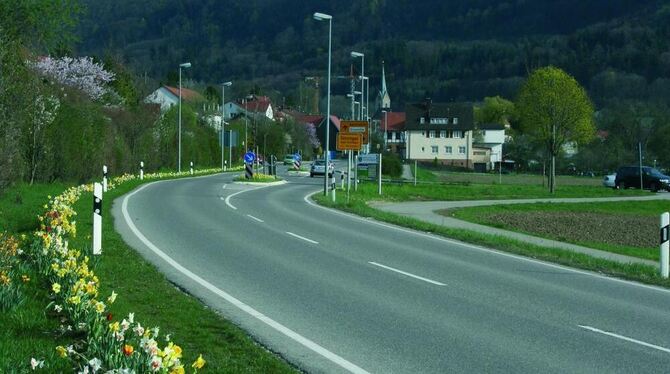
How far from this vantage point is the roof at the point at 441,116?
132m

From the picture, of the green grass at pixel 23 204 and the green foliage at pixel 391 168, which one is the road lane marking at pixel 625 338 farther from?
the green foliage at pixel 391 168

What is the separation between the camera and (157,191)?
3688 cm

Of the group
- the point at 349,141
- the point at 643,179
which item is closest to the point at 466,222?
the point at 349,141

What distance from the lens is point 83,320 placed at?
26.9ft

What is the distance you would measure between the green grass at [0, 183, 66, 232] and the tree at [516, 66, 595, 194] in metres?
30.2

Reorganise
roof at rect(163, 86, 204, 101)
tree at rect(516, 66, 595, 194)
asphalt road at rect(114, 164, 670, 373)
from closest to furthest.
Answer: asphalt road at rect(114, 164, 670, 373) < tree at rect(516, 66, 595, 194) < roof at rect(163, 86, 204, 101)

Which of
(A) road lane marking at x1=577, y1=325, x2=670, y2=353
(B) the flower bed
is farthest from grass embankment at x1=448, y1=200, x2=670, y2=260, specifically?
(B) the flower bed

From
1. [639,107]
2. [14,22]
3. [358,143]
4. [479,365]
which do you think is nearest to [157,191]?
[358,143]

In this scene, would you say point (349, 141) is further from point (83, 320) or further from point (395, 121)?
point (395, 121)

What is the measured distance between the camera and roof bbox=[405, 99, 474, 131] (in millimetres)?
131625

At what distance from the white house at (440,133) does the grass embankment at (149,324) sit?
118m

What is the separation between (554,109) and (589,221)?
68.4ft

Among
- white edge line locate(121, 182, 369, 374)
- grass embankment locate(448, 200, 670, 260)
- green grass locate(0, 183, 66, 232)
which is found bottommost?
grass embankment locate(448, 200, 670, 260)

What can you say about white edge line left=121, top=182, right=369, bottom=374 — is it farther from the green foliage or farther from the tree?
the green foliage
